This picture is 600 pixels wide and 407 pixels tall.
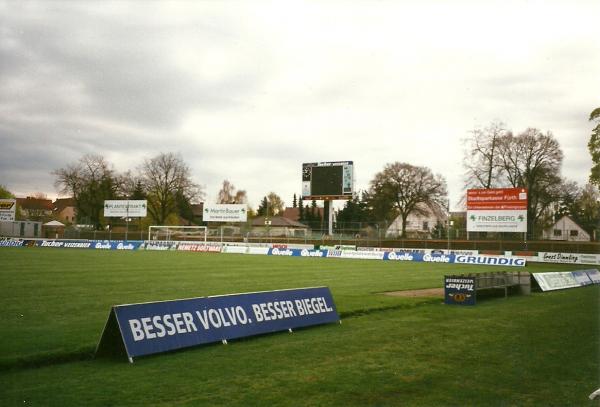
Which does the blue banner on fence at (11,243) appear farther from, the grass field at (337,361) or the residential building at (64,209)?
the residential building at (64,209)

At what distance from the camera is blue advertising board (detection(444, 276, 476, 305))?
1632 cm

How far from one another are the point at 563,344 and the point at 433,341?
2.49m

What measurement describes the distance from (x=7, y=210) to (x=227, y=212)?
3084 centimetres

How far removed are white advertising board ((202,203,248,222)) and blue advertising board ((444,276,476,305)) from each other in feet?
169

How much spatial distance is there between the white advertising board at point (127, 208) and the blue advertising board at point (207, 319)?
65361 mm

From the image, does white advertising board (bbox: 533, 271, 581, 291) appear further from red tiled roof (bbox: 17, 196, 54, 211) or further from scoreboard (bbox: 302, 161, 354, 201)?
red tiled roof (bbox: 17, 196, 54, 211)

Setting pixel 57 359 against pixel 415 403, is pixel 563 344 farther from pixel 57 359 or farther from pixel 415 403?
pixel 57 359

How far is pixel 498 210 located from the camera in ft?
142

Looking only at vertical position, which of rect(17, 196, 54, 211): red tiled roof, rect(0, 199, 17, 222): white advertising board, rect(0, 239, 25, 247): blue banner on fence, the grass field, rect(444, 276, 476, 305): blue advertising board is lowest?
rect(0, 239, 25, 247): blue banner on fence

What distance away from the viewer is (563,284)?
2267 cm

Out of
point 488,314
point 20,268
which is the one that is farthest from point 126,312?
point 20,268

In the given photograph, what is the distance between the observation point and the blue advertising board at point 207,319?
8.28 meters

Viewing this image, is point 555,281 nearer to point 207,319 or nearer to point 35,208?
point 207,319

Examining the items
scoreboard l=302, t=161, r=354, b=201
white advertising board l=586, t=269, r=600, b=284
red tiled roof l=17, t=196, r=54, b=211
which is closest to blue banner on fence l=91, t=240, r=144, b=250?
scoreboard l=302, t=161, r=354, b=201
